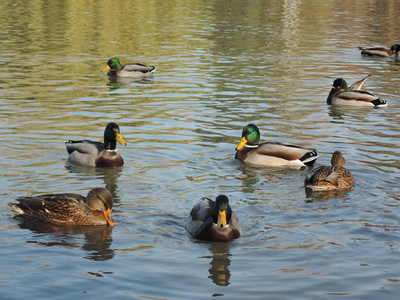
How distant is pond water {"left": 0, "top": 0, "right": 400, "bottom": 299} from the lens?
877cm

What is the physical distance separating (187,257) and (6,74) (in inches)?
619

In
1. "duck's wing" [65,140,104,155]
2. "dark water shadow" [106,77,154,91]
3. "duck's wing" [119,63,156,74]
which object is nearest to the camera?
"duck's wing" [65,140,104,155]

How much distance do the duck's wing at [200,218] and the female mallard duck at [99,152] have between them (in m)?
3.70

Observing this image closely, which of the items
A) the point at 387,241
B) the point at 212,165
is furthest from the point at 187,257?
the point at 212,165

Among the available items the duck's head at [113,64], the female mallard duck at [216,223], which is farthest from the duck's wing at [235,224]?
the duck's head at [113,64]

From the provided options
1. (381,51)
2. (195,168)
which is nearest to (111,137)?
(195,168)

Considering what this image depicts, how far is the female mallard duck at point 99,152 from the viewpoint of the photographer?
1390 centimetres

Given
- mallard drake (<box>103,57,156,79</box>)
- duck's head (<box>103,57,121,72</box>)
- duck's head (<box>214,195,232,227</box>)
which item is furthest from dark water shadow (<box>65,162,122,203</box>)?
duck's head (<box>103,57,121,72</box>)

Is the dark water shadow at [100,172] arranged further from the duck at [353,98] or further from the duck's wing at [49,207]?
the duck at [353,98]

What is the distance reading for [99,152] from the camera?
14.1 m

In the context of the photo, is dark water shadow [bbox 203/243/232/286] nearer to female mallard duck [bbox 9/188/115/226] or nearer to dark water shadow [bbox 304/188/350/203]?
female mallard duck [bbox 9/188/115/226]

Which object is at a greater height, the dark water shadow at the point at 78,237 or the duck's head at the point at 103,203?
the duck's head at the point at 103,203

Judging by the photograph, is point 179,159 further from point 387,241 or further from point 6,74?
point 6,74

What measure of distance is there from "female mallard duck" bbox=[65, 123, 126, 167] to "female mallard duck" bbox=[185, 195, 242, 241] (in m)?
3.94
